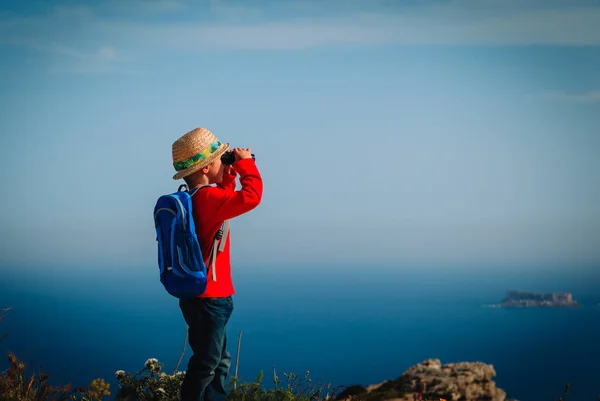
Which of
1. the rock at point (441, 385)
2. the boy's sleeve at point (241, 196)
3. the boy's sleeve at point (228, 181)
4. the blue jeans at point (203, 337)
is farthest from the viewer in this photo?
the rock at point (441, 385)

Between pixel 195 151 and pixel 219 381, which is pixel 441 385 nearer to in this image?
pixel 219 381

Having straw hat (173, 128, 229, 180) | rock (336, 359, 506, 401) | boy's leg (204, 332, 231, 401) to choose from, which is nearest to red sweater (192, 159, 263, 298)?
straw hat (173, 128, 229, 180)

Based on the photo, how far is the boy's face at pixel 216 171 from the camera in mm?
5707

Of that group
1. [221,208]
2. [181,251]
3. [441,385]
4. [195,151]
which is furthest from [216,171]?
[441,385]

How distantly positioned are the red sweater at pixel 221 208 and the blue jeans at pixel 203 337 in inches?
3.7

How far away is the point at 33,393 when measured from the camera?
665cm

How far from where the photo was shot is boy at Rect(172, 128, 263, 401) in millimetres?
5402

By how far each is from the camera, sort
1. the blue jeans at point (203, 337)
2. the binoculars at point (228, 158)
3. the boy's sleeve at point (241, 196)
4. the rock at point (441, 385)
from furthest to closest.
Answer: the rock at point (441, 385), the binoculars at point (228, 158), the blue jeans at point (203, 337), the boy's sleeve at point (241, 196)

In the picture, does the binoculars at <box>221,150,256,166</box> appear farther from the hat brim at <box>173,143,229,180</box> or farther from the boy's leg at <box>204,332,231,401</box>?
the boy's leg at <box>204,332,231,401</box>

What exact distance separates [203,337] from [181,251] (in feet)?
2.30

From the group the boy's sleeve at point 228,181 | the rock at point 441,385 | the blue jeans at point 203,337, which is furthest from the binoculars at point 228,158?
the rock at point 441,385

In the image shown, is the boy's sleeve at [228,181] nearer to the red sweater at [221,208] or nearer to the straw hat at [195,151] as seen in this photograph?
the red sweater at [221,208]

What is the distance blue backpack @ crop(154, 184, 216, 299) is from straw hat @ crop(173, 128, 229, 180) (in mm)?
335

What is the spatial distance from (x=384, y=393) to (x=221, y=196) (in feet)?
13.6
